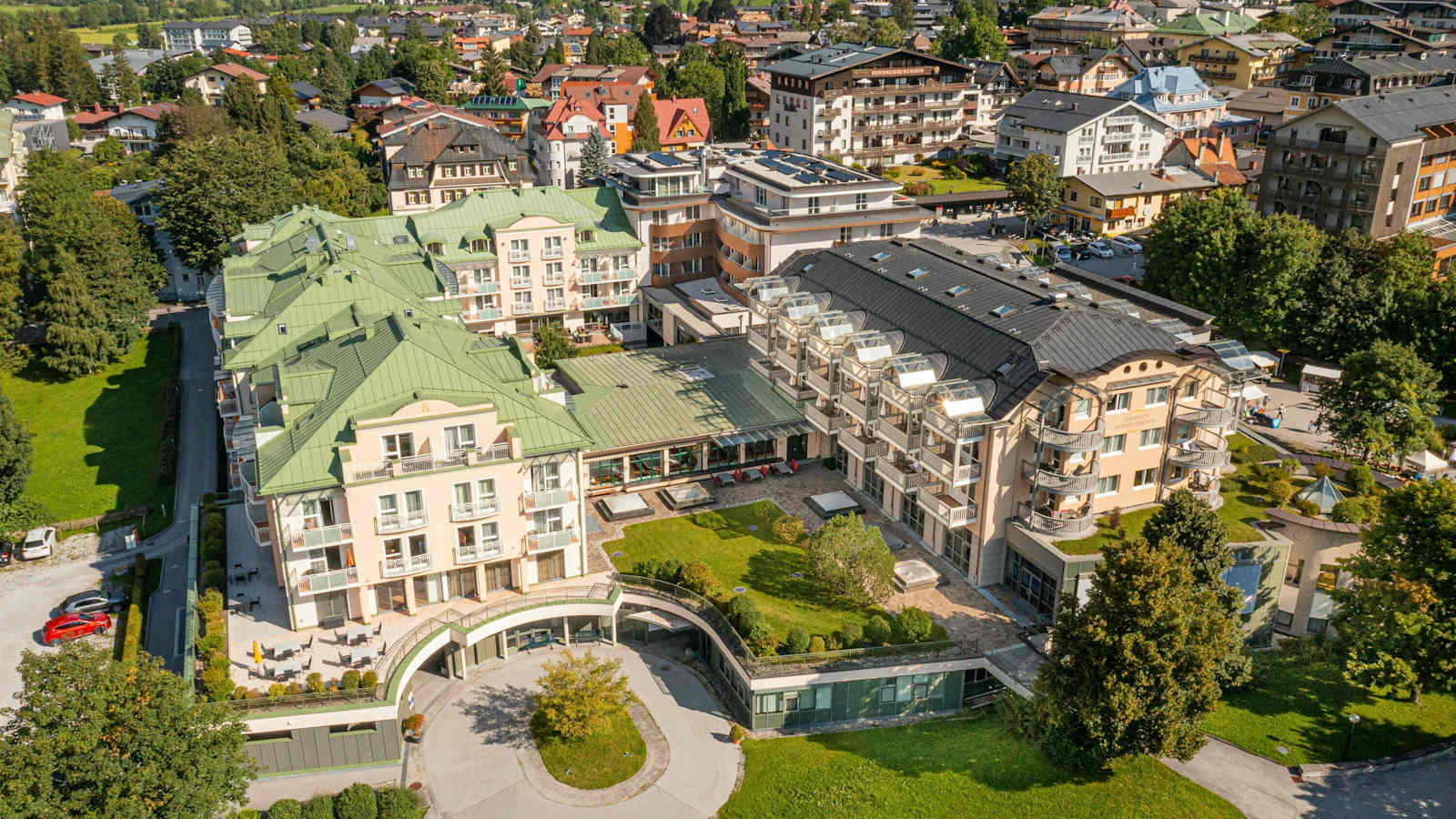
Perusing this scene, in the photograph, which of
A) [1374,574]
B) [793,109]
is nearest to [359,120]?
[793,109]

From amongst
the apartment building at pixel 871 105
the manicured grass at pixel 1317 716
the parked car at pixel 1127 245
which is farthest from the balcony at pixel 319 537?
the apartment building at pixel 871 105

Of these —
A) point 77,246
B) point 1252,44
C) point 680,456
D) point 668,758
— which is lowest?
point 668,758

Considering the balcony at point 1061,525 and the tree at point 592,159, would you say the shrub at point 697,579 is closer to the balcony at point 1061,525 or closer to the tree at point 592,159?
the balcony at point 1061,525

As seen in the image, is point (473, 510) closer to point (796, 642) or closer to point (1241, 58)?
point (796, 642)

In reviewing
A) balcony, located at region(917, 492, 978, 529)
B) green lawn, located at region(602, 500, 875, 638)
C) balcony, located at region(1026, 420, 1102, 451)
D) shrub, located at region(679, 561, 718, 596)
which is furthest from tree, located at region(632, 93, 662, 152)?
balcony, located at region(1026, 420, 1102, 451)

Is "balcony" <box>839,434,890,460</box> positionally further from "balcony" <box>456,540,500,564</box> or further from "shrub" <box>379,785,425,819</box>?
"shrub" <box>379,785,425,819</box>

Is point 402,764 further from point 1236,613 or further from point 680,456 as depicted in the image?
point 1236,613

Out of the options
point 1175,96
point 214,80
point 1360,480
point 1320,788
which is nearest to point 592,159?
point 1175,96
